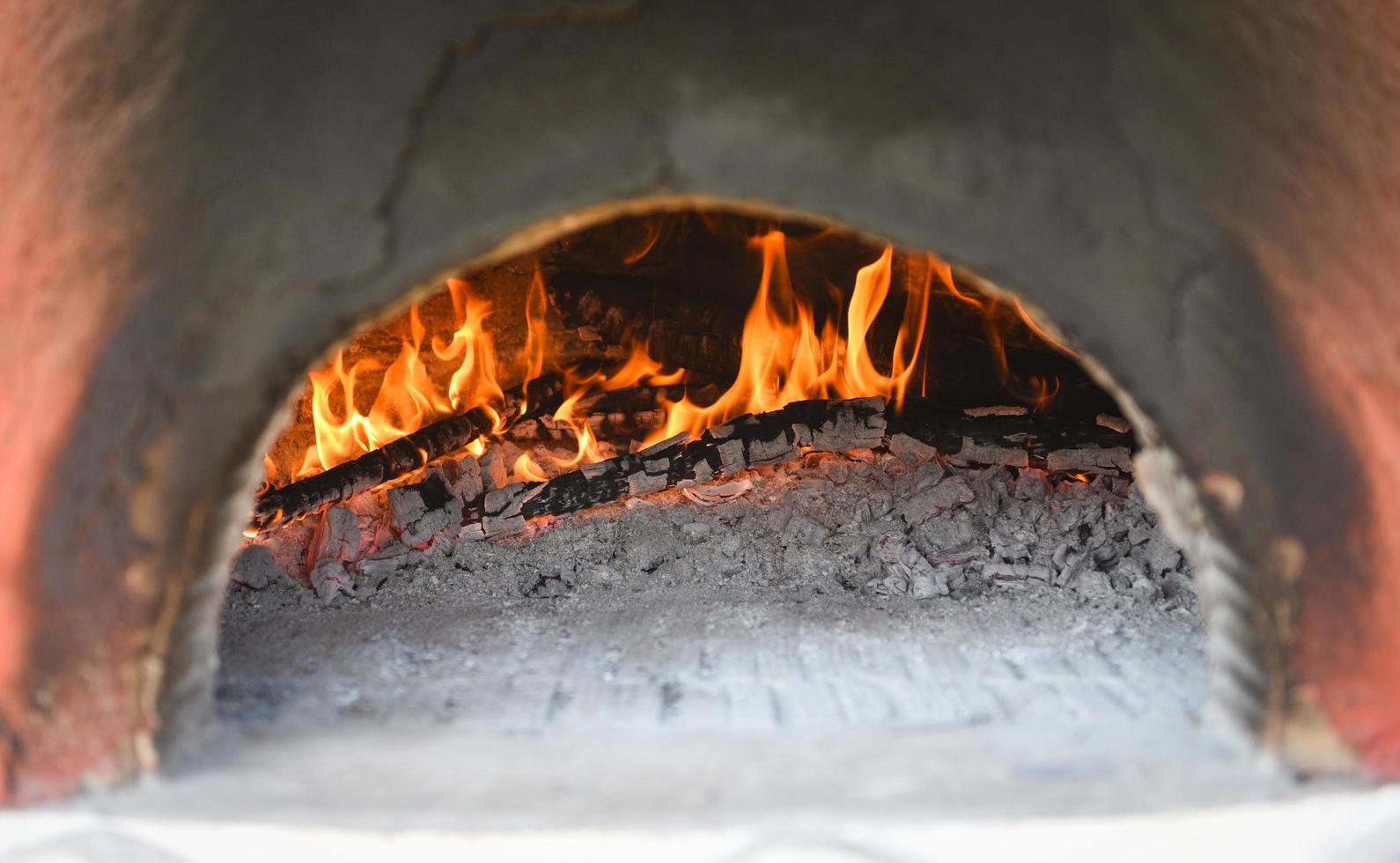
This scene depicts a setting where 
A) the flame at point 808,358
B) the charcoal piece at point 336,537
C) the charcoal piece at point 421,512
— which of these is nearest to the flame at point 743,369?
the flame at point 808,358

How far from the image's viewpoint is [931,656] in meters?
2.02

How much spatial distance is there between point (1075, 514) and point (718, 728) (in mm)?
1267

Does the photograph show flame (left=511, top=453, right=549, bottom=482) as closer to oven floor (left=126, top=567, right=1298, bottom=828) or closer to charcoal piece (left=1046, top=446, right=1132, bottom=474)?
oven floor (left=126, top=567, right=1298, bottom=828)

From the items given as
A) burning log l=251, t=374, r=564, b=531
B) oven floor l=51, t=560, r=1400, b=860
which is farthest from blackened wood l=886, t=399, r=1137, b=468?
burning log l=251, t=374, r=564, b=531

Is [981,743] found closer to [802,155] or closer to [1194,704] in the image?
[1194,704]

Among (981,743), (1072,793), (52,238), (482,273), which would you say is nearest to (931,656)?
(981,743)

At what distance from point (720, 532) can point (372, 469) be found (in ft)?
2.99

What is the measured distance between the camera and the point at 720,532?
2623 mm

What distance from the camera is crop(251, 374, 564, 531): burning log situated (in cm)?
264

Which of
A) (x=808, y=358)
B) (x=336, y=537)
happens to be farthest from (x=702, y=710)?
(x=808, y=358)

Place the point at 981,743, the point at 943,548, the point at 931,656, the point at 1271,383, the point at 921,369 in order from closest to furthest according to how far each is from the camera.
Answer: the point at 1271,383, the point at 981,743, the point at 931,656, the point at 943,548, the point at 921,369

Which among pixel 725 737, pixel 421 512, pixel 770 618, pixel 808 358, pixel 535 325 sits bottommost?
pixel 725 737

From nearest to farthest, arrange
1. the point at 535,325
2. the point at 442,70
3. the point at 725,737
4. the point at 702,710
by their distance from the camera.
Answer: the point at 442,70 → the point at 725,737 → the point at 702,710 → the point at 535,325

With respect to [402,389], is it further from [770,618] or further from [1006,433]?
[1006,433]
